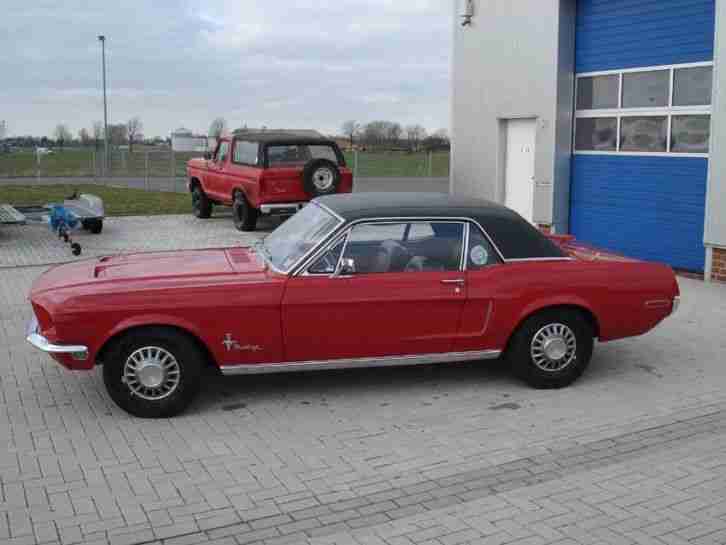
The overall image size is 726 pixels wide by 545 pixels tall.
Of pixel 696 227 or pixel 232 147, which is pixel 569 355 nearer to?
pixel 696 227

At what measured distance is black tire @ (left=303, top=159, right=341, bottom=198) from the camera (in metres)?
16.6

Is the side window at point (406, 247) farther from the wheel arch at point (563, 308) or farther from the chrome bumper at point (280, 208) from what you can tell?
the chrome bumper at point (280, 208)

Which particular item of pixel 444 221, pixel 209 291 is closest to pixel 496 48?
pixel 444 221

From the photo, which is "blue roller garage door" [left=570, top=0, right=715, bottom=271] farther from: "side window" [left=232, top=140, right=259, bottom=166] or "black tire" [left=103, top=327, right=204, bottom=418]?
"black tire" [left=103, top=327, right=204, bottom=418]

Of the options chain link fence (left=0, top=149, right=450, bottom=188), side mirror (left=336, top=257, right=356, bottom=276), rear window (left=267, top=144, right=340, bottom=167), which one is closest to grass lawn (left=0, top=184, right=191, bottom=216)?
chain link fence (left=0, top=149, right=450, bottom=188)

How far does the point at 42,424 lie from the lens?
238 inches

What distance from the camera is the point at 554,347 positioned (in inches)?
266

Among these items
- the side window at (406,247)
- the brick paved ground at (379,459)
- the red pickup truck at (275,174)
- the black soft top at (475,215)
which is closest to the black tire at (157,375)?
the brick paved ground at (379,459)

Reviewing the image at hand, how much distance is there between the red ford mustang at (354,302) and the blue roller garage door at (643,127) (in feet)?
18.2

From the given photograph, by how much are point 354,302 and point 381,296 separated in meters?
0.20

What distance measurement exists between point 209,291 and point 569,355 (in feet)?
9.00

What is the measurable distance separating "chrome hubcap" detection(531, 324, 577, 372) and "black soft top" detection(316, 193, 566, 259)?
0.58m

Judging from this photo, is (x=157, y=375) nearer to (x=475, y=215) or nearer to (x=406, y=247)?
(x=406, y=247)

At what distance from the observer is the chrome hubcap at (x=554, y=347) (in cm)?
673
